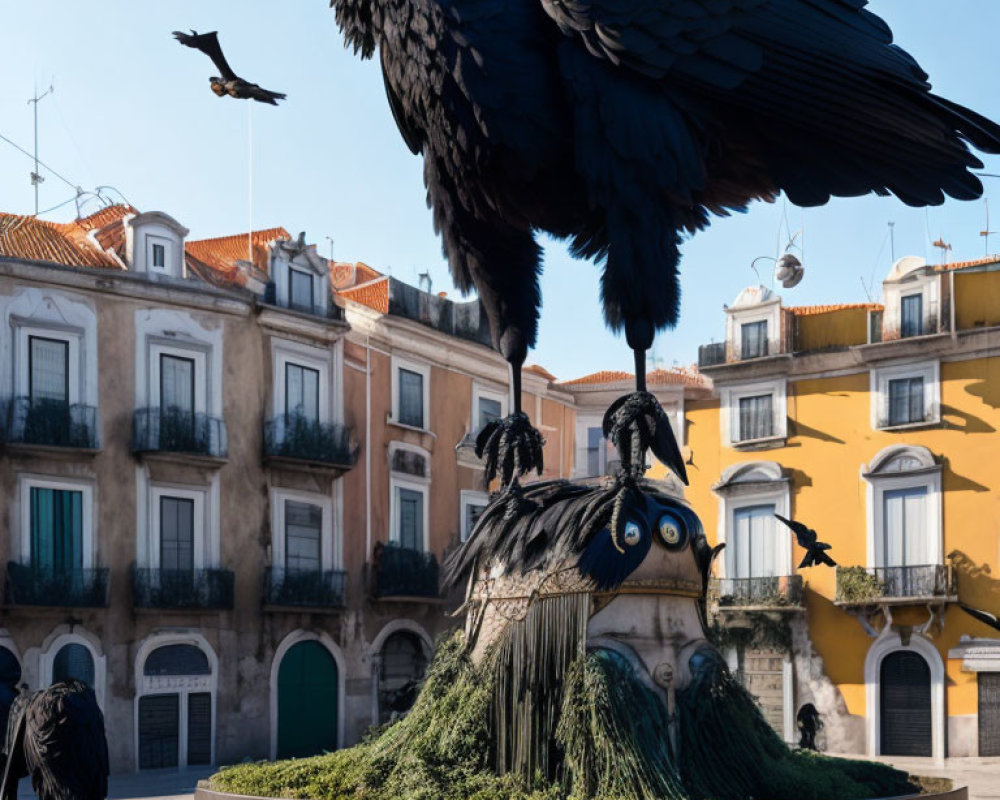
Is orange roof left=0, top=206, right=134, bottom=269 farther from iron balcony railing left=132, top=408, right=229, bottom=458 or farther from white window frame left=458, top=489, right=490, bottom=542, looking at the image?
white window frame left=458, top=489, right=490, bottom=542

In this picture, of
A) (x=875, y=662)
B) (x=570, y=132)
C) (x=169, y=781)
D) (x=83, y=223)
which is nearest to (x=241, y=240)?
(x=83, y=223)

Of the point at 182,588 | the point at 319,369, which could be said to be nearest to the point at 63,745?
the point at 182,588

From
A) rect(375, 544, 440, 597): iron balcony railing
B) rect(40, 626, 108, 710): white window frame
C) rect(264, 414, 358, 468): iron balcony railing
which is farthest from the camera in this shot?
rect(375, 544, 440, 597): iron balcony railing

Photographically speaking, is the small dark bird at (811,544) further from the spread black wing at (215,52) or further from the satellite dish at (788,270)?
the satellite dish at (788,270)

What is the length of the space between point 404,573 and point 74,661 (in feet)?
26.4

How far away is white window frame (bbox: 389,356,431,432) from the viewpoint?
110 feet

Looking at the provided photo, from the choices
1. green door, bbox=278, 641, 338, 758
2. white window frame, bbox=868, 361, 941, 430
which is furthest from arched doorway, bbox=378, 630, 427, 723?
white window frame, bbox=868, 361, 941, 430

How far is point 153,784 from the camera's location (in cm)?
2391

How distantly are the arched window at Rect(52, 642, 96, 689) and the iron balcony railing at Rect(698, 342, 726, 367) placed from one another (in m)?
15.9

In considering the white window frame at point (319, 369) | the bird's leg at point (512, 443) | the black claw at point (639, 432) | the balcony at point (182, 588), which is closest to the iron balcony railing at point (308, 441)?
the white window frame at point (319, 369)

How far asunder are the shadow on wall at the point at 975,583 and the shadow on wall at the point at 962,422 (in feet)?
8.59

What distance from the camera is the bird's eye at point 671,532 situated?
7020 millimetres

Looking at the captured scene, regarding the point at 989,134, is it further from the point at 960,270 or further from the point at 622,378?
the point at 622,378

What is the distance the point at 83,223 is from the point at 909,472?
18.3 m
